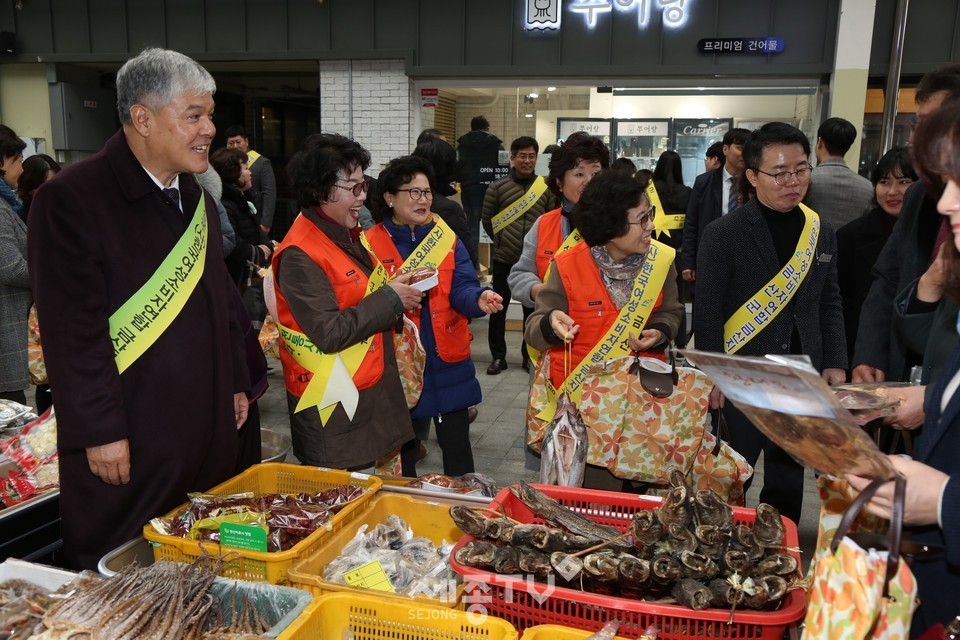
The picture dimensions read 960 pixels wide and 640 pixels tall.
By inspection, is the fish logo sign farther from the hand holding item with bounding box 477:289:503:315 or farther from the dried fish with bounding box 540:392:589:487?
the dried fish with bounding box 540:392:589:487

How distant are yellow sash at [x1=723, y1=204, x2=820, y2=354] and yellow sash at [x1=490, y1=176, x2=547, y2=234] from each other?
11.7 ft

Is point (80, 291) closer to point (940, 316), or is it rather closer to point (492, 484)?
point (492, 484)

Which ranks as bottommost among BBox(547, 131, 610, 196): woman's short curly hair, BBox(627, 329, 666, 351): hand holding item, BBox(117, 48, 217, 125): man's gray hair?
BBox(627, 329, 666, 351): hand holding item

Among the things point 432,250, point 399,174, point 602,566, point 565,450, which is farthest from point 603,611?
point 399,174

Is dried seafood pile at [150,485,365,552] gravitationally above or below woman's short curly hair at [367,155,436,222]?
below

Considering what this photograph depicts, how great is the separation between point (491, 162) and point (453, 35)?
1.66m

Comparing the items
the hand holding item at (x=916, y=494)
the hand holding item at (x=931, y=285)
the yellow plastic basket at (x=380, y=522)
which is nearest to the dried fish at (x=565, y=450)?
the yellow plastic basket at (x=380, y=522)

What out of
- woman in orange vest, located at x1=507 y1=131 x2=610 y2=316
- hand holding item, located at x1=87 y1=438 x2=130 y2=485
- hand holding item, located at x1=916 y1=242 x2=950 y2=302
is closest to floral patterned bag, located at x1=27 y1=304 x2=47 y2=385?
hand holding item, located at x1=87 y1=438 x2=130 y2=485

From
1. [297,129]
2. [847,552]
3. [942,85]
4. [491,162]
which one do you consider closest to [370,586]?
[847,552]

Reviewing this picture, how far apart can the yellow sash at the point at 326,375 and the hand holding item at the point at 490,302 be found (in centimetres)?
84

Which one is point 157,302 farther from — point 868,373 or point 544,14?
point 544,14

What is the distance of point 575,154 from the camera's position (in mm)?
4031

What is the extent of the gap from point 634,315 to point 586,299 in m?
0.21

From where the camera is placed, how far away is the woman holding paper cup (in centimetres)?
131
